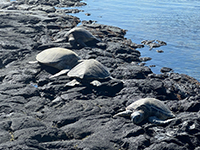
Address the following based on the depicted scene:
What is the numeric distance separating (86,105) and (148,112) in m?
1.84

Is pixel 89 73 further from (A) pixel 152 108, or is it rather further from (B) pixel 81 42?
(B) pixel 81 42

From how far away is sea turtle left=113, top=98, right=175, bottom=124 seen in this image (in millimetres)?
6897

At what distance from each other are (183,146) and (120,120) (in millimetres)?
1744

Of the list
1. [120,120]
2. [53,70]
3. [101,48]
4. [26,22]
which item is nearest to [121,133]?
[120,120]

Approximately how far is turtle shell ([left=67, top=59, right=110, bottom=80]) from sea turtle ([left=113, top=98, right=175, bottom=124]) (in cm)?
225

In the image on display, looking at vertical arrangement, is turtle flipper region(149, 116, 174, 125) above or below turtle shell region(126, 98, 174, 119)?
below

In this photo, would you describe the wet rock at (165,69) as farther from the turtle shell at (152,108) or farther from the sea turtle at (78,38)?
the turtle shell at (152,108)

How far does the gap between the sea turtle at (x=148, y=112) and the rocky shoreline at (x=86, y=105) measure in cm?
17

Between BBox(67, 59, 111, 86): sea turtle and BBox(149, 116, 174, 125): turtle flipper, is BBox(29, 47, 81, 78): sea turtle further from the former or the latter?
BBox(149, 116, 174, 125): turtle flipper

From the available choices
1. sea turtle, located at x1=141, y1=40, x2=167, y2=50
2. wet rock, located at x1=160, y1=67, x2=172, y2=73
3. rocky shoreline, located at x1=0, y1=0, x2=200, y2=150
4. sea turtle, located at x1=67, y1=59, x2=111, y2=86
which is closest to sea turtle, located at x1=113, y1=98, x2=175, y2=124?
rocky shoreline, located at x1=0, y1=0, x2=200, y2=150

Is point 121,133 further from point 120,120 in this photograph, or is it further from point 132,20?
point 132,20

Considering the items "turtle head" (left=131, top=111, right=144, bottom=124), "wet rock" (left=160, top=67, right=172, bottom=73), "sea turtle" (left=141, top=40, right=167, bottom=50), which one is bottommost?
"wet rock" (left=160, top=67, right=172, bottom=73)

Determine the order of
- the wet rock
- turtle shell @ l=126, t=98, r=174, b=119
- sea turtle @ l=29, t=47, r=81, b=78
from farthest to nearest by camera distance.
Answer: the wet rock → sea turtle @ l=29, t=47, r=81, b=78 → turtle shell @ l=126, t=98, r=174, b=119

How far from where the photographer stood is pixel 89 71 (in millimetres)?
9086
